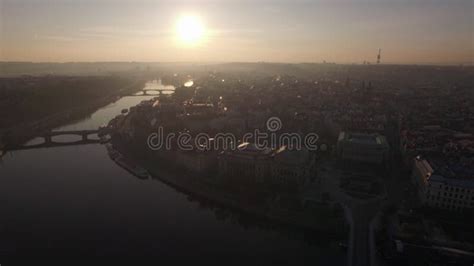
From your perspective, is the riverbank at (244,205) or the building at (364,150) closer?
the riverbank at (244,205)

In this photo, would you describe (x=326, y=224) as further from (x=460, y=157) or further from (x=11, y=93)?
(x=11, y=93)

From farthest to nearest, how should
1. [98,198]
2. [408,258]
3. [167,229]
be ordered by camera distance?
1. [98,198]
2. [167,229]
3. [408,258]

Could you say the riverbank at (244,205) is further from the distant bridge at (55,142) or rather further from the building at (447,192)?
the distant bridge at (55,142)

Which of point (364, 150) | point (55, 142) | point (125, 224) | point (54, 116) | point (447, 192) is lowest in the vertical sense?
point (125, 224)

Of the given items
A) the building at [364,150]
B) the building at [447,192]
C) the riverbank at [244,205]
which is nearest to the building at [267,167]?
the riverbank at [244,205]

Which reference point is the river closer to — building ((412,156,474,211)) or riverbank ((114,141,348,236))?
riverbank ((114,141,348,236))

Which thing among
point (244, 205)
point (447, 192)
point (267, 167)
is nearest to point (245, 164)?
point (267, 167)

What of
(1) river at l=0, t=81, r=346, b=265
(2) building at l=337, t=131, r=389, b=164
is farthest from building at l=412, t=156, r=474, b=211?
(1) river at l=0, t=81, r=346, b=265

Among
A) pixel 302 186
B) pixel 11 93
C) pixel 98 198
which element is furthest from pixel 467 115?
pixel 11 93

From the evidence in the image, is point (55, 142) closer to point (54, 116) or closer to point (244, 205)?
point (54, 116)
